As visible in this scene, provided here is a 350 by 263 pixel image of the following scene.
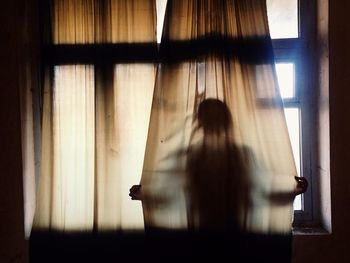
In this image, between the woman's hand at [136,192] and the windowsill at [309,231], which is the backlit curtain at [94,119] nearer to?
the woman's hand at [136,192]

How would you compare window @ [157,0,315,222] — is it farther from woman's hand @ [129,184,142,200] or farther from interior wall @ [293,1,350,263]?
woman's hand @ [129,184,142,200]

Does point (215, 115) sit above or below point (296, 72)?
below

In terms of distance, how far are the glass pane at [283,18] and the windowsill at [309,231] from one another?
906 millimetres

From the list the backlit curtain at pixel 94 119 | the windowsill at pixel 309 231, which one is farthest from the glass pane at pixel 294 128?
the backlit curtain at pixel 94 119

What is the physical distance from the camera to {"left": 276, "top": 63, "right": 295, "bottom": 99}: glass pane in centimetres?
154

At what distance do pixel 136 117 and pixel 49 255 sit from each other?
714mm

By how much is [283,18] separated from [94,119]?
1009 millimetres

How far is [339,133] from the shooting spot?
1.39m

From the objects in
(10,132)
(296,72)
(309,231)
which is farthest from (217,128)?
(10,132)

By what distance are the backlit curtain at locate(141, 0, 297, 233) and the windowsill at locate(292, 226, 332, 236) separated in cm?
14

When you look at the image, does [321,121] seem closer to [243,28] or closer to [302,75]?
[302,75]

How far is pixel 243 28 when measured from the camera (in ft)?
4.47

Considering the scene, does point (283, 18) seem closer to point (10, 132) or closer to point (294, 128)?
point (294, 128)

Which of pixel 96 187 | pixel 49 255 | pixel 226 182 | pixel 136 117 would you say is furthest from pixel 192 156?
pixel 49 255
